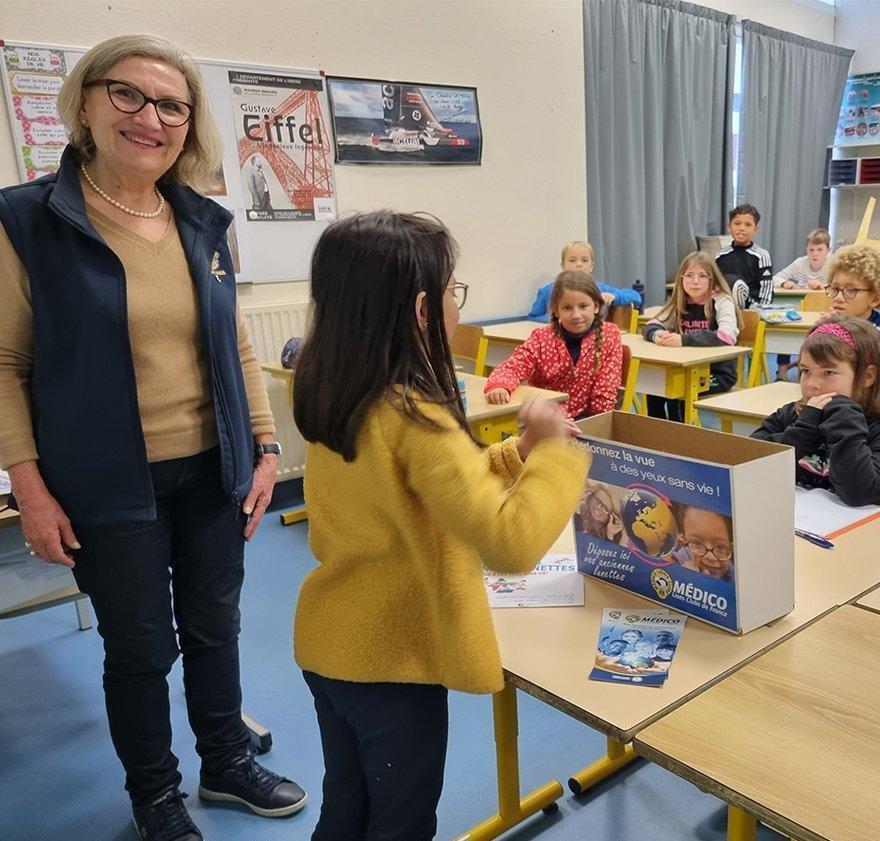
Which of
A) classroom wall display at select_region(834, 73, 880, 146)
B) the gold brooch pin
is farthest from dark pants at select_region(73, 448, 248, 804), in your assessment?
classroom wall display at select_region(834, 73, 880, 146)

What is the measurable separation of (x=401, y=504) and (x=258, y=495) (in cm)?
73

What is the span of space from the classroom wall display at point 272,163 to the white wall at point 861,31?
241 inches

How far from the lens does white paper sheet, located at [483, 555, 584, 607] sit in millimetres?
1173

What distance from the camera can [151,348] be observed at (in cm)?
132

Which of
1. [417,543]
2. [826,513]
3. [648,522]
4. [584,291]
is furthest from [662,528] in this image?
[584,291]

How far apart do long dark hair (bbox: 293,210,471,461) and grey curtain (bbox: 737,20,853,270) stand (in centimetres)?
646

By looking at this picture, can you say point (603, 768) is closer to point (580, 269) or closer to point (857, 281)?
point (857, 281)

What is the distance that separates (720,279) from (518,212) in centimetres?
152

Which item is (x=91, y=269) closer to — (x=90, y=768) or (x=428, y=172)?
(x=90, y=768)

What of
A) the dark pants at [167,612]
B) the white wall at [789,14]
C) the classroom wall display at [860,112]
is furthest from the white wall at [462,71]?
the classroom wall display at [860,112]

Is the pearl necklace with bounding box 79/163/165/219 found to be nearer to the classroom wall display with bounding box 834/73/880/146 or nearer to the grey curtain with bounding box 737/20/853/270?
the grey curtain with bounding box 737/20/853/270

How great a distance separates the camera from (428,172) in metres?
4.38

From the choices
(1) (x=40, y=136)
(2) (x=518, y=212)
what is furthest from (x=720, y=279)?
(1) (x=40, y=136)

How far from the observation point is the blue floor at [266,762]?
1.60 metres
